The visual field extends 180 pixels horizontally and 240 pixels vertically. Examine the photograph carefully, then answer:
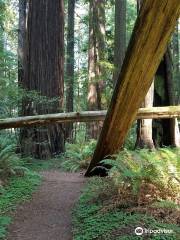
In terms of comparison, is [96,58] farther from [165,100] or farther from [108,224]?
[108,224]

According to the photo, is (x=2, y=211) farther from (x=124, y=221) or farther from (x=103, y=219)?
(x=124, y=221)

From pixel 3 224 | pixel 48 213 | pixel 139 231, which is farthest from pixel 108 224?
pixel 3 224

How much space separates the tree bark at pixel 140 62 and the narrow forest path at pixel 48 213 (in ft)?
4.40

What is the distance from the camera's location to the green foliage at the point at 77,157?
1062 centimetres

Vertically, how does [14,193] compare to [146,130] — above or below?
below

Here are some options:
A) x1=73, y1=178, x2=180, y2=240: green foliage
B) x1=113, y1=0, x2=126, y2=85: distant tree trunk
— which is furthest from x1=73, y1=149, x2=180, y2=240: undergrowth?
x1=113, y1=0, x2=126, y2=85: distant tree trunk

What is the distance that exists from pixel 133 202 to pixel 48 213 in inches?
60.4

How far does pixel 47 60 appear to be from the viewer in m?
12.3

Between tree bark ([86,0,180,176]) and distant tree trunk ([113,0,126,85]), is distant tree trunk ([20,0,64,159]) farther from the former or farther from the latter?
tree bark ([86,0,180,176])

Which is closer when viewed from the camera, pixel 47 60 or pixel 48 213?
pixel 48 213

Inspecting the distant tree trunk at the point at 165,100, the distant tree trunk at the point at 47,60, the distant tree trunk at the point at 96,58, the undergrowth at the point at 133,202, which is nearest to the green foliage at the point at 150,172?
the undergrowth at the point at 133,202

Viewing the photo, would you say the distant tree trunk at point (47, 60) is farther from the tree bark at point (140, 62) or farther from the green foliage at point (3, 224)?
the green foliage at point (3, 224)

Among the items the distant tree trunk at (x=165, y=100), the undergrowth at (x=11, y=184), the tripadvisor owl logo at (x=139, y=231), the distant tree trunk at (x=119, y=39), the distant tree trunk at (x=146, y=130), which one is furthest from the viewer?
the distant tree trunk at (x=119, y=39)

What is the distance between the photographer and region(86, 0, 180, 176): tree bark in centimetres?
536
